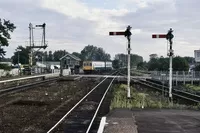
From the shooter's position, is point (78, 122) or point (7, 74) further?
point (7, 74)

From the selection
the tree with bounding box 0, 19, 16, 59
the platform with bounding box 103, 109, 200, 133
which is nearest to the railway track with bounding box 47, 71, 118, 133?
the platform with bounding box 103, 109, 200, 133

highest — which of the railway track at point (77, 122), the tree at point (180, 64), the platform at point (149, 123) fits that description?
the tree at point (180, 64)

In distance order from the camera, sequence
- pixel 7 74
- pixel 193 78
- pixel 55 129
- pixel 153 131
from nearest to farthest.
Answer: pixel 153 131
pixel 55 129
pixel 193 78
pixel 7 74

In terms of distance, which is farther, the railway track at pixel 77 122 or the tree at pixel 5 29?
the tree at pixel 5 29

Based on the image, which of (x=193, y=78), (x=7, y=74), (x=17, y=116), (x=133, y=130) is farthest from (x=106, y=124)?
(x=7, y=74)

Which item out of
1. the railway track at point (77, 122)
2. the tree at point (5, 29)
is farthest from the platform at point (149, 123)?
the tree at point (5, 29)

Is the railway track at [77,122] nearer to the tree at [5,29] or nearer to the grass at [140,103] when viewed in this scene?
the grass at [140,103]

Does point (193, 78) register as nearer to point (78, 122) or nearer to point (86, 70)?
point (78, 122)

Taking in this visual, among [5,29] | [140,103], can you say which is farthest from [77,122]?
[5,29]

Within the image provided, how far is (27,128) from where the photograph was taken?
483 inches

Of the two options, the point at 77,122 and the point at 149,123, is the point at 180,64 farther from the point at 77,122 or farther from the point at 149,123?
the point at 149,123

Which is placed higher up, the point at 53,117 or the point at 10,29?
the point at 10,29

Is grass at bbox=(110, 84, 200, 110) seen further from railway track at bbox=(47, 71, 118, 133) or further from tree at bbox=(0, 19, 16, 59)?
tree at bbox=(0, 19, 16, 59)

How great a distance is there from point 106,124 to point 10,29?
60.2 meters
